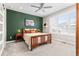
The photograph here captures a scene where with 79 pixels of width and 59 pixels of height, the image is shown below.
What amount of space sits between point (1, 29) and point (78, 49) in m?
1.66

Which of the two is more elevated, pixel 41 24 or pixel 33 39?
pixel 41 24

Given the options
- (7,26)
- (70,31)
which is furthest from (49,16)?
(7,26)

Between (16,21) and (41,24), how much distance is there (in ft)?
2.28

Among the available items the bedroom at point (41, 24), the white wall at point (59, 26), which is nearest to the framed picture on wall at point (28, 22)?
the bedroom at point (41, 24)

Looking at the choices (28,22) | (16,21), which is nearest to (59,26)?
(28,22)

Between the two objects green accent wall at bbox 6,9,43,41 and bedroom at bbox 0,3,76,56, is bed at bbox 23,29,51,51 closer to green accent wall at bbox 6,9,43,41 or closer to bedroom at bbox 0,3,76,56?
bedroom at bbox 0,3,76,56

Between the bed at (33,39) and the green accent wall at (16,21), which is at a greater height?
the green accent wall at (16,21)

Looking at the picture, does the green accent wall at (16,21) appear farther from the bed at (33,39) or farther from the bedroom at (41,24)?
the bed at (33,39)

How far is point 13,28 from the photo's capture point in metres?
2.13

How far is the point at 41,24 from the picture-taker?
240 cm

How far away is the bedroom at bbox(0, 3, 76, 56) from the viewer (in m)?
2.07

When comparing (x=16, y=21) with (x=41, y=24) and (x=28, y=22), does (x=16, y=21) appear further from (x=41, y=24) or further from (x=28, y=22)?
(x=41, y=24)

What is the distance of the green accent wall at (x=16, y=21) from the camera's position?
205 cm

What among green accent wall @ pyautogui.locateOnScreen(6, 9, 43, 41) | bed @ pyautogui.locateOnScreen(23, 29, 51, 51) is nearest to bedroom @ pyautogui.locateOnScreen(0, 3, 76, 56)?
green accent wall @ pyautogui.locateOnScreen(6, 9, 43, 41)
